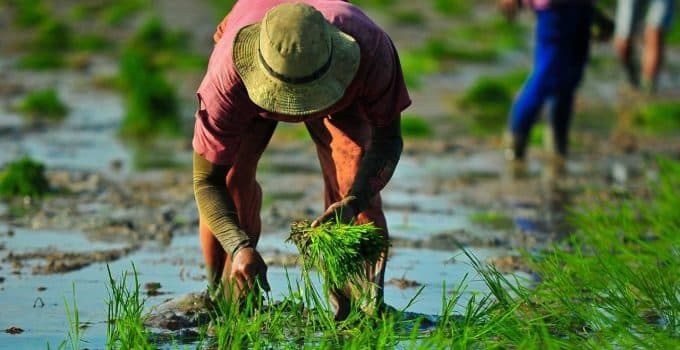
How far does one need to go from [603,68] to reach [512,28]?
7.44 feet

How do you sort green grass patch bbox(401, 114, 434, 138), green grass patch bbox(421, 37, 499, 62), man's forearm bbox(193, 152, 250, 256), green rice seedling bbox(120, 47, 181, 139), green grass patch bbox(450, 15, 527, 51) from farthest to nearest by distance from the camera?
green grass patch bbox(450, 15, 527, 51)
green grass patch bbox(421, 37, 499, 62)
green rice seedling bbox(120, 47, 181, 139)
green grass patch bbox(401, 114, 434, 138)
man's forearm bbox(193, 152, 250, 256)

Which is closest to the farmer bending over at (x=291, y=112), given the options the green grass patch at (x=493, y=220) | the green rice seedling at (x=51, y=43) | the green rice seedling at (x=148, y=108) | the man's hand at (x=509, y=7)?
the green grass patch at (x=493, y=220)

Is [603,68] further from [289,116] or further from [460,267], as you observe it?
[289,116]

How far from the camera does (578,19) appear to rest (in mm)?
9016

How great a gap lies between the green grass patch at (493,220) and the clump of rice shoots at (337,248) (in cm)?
284

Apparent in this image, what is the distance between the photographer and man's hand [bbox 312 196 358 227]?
4918 mm

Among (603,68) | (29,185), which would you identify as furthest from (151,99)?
(603,68)

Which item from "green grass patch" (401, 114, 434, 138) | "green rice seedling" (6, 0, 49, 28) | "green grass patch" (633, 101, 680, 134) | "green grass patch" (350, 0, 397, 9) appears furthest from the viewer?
"green grass patch" (350, 0, 397, 9)

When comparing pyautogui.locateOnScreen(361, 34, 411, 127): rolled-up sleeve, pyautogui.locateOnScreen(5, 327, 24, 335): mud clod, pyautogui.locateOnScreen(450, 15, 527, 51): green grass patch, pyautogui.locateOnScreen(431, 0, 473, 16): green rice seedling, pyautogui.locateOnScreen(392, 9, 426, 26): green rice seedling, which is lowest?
pyautogui.locateOnScreen(5, 327, 24, 335): mud clod

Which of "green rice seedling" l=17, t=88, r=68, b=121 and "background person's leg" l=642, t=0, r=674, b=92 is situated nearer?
"green rice seedling" l=17, t=88, r=68, b=121

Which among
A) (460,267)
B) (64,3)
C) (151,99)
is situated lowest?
(460,267)

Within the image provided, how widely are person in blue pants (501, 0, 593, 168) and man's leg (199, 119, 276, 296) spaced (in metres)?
4.00

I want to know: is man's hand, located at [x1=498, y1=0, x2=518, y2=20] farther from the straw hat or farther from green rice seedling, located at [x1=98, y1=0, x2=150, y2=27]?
green rice seedling, located at [x1=98, y1=0, x2=150, y2=27]

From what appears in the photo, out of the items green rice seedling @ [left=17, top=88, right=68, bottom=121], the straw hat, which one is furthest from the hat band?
green rice seedling @ [left=17, top=88, right=68, bottom=121]
